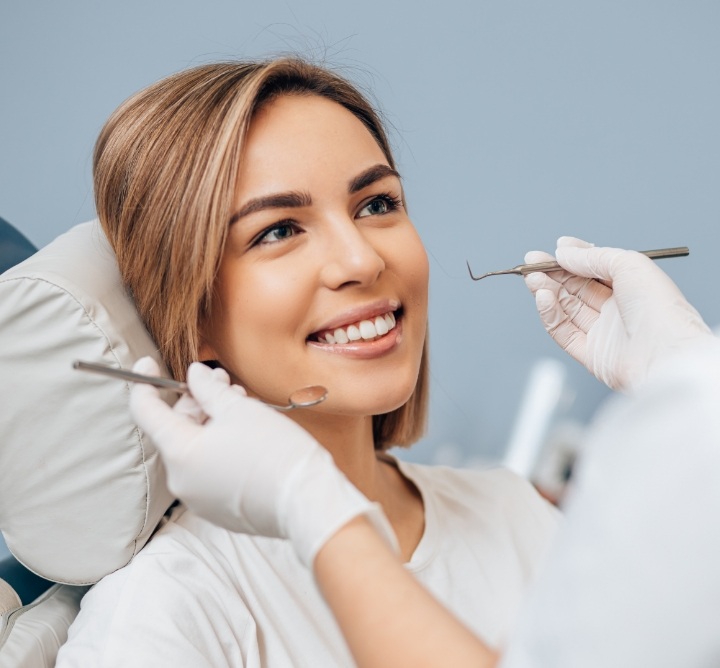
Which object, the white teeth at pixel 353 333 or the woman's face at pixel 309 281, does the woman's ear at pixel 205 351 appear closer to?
the woman's face at pixel 309 281

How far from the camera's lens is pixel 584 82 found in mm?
2139

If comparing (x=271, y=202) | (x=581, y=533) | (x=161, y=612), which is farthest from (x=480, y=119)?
(x=581, y=533)

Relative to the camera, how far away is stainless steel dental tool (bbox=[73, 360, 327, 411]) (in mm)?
932

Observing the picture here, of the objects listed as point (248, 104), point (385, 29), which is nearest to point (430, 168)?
point (385, 29)

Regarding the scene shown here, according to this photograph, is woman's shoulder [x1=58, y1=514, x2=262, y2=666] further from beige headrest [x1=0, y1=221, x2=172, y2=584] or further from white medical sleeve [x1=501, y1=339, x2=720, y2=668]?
white medical sleeve [x1=501, y1=339, x2=720, y2=668]

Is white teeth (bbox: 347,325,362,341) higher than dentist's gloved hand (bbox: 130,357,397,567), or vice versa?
dentist's gloved hand (bbox: 130,357,397,567)

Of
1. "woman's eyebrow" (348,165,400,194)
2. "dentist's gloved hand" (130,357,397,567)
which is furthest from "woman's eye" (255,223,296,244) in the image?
"dentist's gloved hand" (130,357,397,567)

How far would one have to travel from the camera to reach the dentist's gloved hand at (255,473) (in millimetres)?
856

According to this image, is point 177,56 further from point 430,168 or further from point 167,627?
point 167,627

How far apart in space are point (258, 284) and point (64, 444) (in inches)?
14.4

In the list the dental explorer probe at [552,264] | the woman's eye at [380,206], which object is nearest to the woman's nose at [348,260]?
the woman's eye at [380,206]

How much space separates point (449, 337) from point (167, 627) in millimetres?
1247

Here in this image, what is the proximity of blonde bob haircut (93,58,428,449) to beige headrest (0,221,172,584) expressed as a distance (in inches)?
2.6

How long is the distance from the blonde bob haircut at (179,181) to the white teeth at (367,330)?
0.23m
